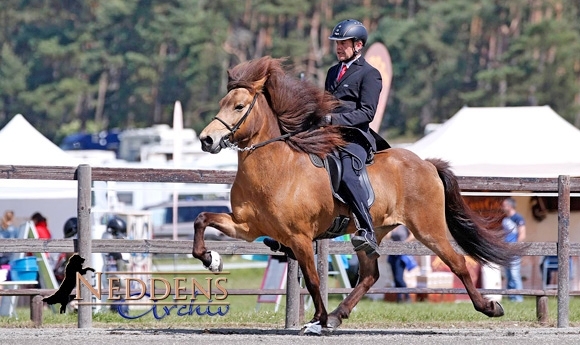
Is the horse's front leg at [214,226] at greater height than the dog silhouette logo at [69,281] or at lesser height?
greater

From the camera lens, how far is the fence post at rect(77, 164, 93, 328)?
35.9ft

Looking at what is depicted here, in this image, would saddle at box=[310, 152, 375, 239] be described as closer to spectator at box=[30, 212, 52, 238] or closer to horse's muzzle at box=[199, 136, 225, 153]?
horse's muzzle at box=[199, 136, 225, 153]

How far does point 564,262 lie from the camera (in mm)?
11828

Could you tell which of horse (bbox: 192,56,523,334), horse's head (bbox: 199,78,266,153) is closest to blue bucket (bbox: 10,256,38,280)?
horse (bbox: 192,56,523,334)

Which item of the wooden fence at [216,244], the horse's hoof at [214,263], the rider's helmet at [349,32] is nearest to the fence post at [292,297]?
the wooden fence at [216,244]

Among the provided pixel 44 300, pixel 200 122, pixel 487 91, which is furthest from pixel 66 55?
pixel 44 300

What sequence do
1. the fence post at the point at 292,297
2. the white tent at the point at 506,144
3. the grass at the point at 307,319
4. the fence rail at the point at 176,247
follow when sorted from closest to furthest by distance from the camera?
the fence rail at the point at 176,247 < the fence post at the point at 292,297 < the grass at the point at 307,319 < the white tent at the point at 506,144

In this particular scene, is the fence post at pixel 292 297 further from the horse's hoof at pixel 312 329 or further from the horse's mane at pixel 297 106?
the horse's mane at pixel 297 106

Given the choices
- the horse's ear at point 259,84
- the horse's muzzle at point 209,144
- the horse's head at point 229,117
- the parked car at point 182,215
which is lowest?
the parked car at point 182,215

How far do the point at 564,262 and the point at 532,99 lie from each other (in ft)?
164

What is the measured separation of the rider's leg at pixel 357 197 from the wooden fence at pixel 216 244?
1.37 metres

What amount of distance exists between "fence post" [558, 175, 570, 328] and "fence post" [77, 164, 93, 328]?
490 centimetres

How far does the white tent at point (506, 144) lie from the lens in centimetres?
1916

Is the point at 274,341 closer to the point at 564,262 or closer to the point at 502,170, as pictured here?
the point at 564,262
